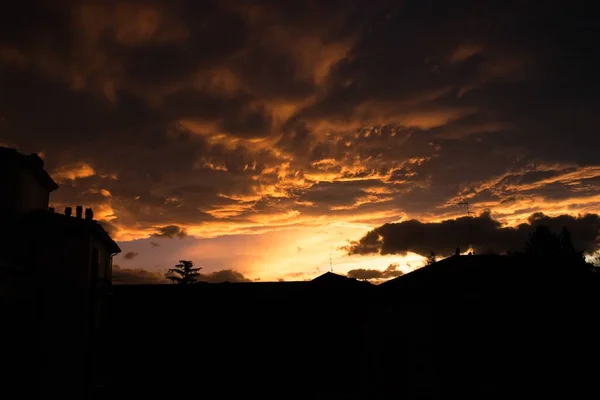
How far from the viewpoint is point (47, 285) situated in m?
21.8

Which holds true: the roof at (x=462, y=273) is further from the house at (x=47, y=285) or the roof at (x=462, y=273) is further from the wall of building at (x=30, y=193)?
the wall of building at (x=30, y=193)

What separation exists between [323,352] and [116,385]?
472 inches

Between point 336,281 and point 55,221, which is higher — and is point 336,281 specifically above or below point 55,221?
below

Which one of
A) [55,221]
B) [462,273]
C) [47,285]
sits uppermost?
[55,221]

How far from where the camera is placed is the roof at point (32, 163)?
2077cm

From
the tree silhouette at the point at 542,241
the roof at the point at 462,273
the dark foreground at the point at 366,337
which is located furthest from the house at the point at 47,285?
the tree silhouette at the point at 542,241

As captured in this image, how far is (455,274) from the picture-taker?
70.6 feet

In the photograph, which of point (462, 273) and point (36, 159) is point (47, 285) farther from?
point (462, 273)

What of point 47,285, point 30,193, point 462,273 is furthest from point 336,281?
point 30,193

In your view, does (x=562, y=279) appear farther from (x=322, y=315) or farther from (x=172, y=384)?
(x=172, y=384)

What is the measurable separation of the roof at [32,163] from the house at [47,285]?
0.12 ft

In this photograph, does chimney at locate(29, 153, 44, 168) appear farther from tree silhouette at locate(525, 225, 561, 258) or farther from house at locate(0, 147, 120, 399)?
tree silhouette at locate(525, 225, 561, 258)

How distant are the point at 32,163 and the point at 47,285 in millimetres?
5515

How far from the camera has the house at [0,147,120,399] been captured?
67.3 feet
